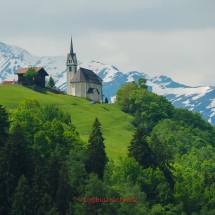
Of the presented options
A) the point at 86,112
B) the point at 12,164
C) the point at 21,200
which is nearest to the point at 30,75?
the point at 86,112

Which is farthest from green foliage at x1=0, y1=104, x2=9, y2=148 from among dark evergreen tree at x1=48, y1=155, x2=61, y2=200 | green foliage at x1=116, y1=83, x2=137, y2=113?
green foliage at x1=116, y1=83, x2=137, y2=113

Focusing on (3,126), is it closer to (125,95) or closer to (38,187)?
(38,187)

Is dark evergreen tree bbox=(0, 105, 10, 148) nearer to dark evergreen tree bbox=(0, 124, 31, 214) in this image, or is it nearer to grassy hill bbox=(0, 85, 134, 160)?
dark evergreen tree bbox=(0, 124, 31, 214)

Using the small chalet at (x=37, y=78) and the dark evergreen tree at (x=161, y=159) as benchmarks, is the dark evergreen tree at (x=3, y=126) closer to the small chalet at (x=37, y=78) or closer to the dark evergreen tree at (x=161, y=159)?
the dark evergreen tree at (x=161, y=159)

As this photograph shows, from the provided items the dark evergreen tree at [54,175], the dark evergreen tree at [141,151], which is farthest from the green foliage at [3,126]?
the dark evergreen tree at [141,151]

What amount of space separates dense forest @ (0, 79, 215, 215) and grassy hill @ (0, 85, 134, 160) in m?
22.9

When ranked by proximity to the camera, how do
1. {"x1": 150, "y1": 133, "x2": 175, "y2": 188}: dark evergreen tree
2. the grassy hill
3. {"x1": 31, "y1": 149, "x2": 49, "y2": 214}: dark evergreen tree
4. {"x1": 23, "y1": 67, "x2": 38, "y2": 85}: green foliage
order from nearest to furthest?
{"x1": 31, "y1": 149, "x2": 49, "y2": 214}: dark evergreen tree → {"x1": 150, "y1": 133, "x2": 175, "y2": 188}: dark evergreen tree → the grassy hill → {"x1": 23, "y1": 67, "x2": 38, "y2": 85}: green foliage

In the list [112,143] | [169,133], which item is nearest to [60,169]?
[112,143]

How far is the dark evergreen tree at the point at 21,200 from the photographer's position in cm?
7519

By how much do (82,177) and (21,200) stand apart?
42.7 feet

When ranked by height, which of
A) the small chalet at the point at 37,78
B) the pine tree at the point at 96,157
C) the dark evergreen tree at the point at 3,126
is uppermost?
the small chalet at the point at 37,78

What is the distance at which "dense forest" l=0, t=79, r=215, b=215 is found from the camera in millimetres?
77000

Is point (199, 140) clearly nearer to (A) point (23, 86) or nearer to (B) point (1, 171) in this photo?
(A) point (23, 86)

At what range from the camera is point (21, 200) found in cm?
7538
